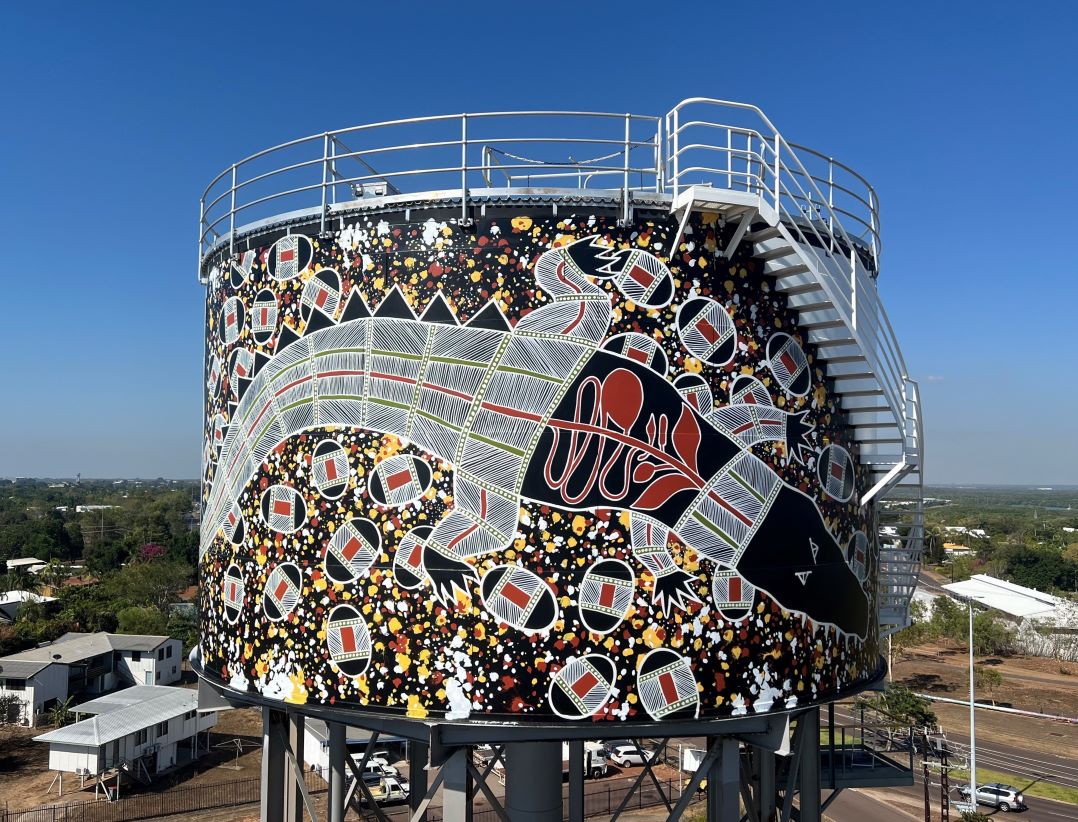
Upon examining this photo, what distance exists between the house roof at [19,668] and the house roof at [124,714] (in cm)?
496

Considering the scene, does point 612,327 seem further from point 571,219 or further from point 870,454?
point 870,454

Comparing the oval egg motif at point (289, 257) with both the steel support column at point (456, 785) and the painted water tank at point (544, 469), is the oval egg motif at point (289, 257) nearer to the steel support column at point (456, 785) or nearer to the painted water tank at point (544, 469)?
the painted water tank at point (544, 469)

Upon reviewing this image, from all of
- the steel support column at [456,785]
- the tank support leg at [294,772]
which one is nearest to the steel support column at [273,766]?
the tank support leg at [294,772]

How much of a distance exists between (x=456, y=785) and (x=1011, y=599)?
69.4 metres

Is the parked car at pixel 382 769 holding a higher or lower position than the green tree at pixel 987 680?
higher

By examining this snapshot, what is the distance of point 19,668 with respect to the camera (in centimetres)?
3916

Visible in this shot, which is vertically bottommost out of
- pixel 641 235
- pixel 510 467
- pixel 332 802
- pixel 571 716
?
pixel 332 802

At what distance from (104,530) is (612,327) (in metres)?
112

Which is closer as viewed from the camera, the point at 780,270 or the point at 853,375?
the point at 780,270

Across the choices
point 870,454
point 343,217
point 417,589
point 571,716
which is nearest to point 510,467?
point 417,589

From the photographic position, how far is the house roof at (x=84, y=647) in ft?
137

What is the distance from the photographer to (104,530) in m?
105

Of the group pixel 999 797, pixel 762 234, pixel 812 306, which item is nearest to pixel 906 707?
pixel 999 797

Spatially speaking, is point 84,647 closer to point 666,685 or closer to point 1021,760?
point 666,685
